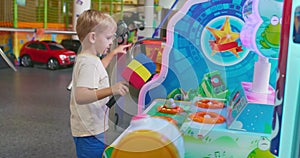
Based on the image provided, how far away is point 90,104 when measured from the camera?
0.93 m

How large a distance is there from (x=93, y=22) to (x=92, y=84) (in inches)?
6.4

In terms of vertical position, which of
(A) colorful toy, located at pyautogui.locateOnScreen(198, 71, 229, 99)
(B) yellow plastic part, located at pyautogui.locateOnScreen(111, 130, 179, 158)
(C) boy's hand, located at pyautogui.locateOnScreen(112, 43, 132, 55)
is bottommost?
(B) yellow plastic part, located at pyautogui.locateOnScreen(111, 130, 179, 158)

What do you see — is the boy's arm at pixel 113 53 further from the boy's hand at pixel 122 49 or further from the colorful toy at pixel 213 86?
the colorful toy at pixel 213 86

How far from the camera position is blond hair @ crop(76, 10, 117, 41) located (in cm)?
88

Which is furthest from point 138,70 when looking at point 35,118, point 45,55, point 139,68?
point 45,55

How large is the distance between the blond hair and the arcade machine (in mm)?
188

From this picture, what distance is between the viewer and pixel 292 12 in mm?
428

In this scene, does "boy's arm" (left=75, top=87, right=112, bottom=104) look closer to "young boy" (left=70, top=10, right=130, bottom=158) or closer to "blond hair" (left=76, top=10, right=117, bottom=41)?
"young boy" (left=70, top=10, right=130, bottom=158)

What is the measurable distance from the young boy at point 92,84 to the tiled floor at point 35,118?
0.10 metres

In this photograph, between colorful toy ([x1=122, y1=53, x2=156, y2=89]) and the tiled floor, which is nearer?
colorful toy ([x1=122, y1=53, x2=156, y2=89])

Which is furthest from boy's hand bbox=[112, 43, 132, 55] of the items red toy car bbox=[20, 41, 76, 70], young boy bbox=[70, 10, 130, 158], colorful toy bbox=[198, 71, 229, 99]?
red toy car bbox=[20, 41, 76, 70]

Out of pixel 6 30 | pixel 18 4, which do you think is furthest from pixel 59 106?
pixel 18 4

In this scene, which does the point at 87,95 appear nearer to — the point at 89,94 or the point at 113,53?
the point at 89,94

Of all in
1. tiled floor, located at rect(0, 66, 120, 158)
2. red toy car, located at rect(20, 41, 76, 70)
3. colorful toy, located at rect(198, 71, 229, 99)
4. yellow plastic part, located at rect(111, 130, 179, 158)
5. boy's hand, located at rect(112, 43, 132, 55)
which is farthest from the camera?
red toy car, located at rect(20, 41, 76, 70)
